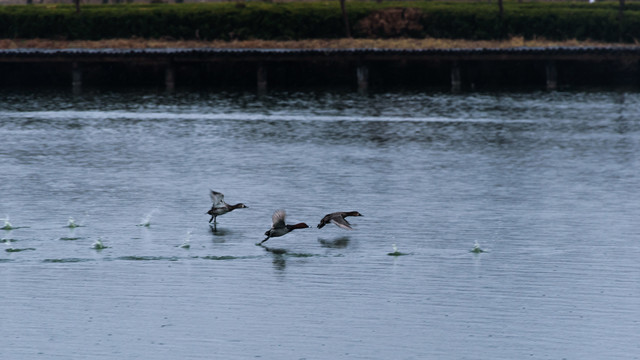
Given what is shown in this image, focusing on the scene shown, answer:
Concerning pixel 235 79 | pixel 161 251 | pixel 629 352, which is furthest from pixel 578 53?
pixel 629 352

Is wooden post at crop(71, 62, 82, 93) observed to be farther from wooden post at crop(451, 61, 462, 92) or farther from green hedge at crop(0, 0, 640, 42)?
wooden post at crop(451, 61, 462, 92)

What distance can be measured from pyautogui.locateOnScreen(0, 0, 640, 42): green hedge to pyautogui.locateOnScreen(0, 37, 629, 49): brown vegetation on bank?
845 mm

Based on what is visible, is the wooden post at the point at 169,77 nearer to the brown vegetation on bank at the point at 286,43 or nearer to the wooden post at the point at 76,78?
the wooden post at the point at 76,78

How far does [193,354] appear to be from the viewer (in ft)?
42.4

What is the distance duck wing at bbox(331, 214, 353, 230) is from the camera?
1988cm

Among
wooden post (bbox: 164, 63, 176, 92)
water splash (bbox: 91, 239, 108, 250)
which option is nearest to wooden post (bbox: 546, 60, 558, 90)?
wooden post (bbox: 164, 63, 176, 92)

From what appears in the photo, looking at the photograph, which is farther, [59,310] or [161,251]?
[161,251]

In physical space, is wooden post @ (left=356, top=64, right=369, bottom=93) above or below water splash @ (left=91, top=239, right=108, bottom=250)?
above

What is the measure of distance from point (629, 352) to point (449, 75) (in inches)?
2016

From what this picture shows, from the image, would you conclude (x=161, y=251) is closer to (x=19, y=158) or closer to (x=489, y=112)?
(x=19, y=158)

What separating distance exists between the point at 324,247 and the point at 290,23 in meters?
50.0

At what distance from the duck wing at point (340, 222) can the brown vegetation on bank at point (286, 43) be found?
1797 inches

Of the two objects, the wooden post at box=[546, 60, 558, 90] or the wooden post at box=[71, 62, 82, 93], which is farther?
the wooden post at box=[71, 62, 82, 93]

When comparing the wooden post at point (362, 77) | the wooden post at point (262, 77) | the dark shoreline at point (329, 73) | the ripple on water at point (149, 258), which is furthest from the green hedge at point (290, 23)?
the ripple on water at point (149, 258)
